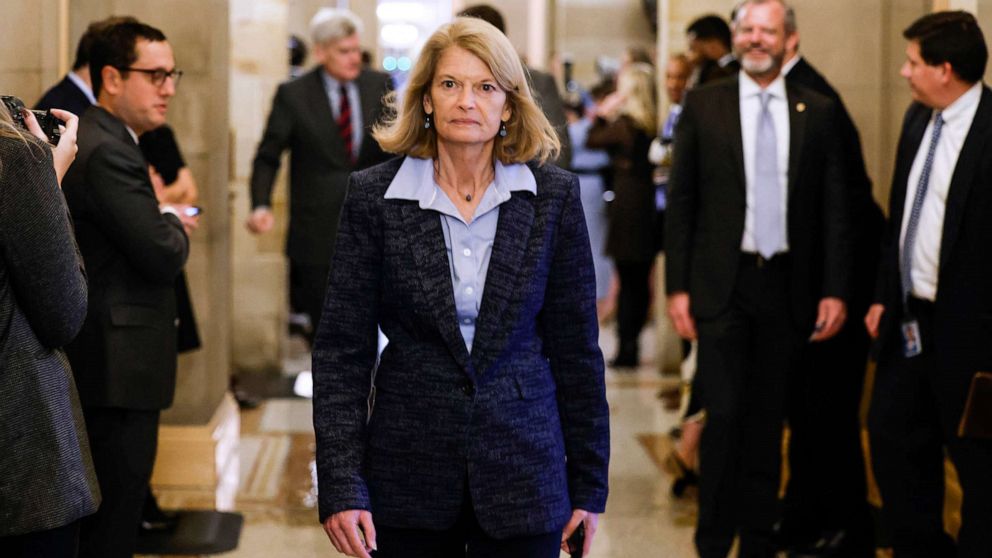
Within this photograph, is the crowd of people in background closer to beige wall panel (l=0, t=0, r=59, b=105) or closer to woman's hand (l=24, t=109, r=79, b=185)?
woman's hand (l=24, t=109, r=79, b=185)

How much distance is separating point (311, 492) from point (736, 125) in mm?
2516

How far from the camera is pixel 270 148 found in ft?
22.6

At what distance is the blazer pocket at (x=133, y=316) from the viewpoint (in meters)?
4.05

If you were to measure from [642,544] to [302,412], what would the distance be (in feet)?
10.5

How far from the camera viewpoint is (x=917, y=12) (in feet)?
20.3

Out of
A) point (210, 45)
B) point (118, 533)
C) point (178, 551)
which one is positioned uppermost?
point (210, 45)

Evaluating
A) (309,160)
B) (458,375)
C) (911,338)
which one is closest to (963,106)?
(911,338)

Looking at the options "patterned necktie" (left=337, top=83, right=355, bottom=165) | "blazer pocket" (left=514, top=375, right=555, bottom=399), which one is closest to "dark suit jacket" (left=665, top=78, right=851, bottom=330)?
"blazer pocket" (left=514, top=375, right=555, bottom=399)

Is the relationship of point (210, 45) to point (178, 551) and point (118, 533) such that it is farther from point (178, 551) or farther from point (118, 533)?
point (118, 533)

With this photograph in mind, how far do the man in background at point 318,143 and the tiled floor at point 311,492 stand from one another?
760 mm

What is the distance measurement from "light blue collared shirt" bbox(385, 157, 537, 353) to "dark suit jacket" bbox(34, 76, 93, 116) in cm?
245

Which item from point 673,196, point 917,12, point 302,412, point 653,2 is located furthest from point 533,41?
point 673,196

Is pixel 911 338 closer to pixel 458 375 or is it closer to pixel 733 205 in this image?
pixel 733 205

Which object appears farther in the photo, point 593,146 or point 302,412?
point 593,146
